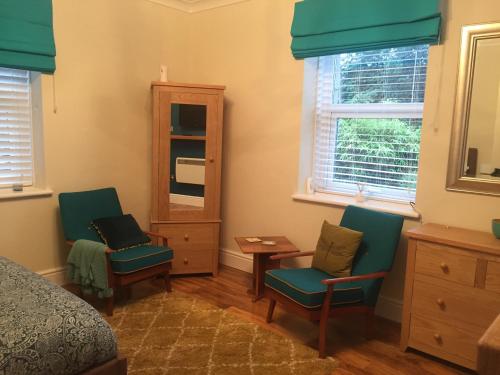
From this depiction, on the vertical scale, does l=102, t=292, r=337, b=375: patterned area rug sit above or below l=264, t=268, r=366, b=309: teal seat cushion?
below

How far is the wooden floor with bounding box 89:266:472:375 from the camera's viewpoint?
2.47m

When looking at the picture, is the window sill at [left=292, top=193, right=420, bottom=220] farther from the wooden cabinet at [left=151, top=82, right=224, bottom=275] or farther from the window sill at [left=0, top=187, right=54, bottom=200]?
the window sill at [left=0, top=187, right=54, bottom=200]

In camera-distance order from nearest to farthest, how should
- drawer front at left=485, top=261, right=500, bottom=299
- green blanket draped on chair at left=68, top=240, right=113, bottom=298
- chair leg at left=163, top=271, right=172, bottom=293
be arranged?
drawer front at left=485, top=261, right=500, bottom=299, green blanket draped on chair at left=68, top=240, right=113, bottom=298, chair leg at left=163, top=271, right=172, bottom=293

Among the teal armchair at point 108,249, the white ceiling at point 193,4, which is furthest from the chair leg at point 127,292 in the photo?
the white ceiling at point 193,4

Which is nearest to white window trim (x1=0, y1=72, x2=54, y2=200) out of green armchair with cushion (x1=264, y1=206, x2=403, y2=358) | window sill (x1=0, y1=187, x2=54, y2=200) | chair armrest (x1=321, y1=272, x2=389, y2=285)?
window sill (x1=0, y1=187, x2=54, y2=200)

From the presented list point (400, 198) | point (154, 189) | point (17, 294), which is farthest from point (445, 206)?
point (17, 294)

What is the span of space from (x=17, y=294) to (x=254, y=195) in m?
2.34

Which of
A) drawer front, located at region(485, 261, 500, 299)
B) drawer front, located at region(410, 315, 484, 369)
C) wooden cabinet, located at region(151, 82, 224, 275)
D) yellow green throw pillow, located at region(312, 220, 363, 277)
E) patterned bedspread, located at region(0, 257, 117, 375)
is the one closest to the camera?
patterned bedspread, located at region(0, 257, 117, 375)

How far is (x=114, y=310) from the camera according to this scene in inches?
121

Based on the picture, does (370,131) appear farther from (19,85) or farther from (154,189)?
(19,85)

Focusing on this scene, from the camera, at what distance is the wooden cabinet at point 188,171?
362 centimetres

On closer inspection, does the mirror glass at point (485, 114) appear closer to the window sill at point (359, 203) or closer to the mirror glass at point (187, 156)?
the window sill at point (359, 203)

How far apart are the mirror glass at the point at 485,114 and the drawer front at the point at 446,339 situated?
0.96m

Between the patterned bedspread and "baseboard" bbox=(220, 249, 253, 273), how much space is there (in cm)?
221
